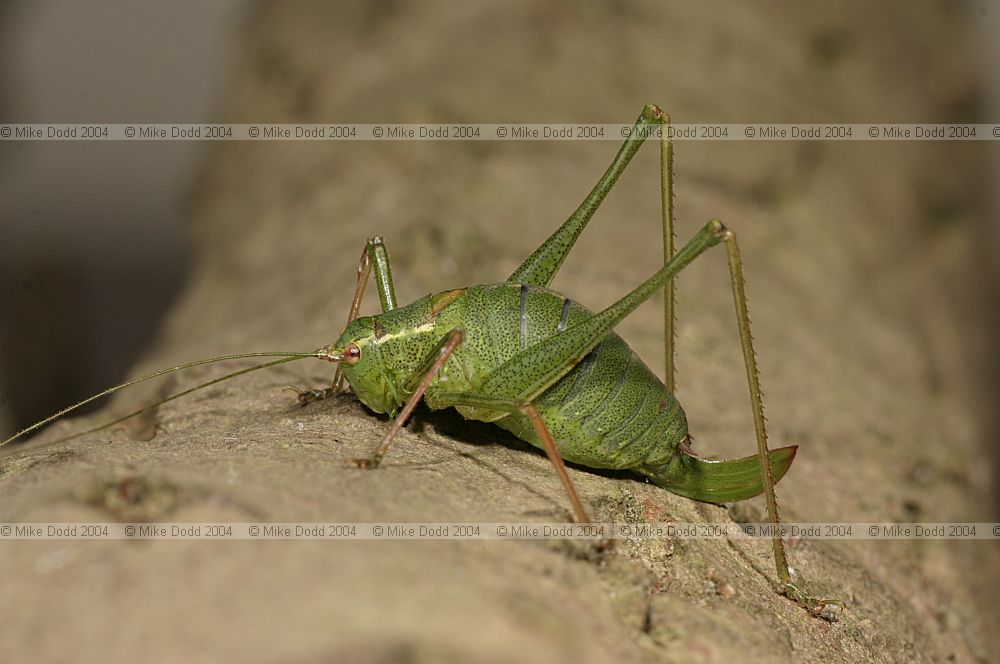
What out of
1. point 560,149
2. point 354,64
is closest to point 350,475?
point 560,149

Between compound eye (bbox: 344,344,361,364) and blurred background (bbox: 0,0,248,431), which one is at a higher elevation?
blurred background (bbox: 0,0,248,431)

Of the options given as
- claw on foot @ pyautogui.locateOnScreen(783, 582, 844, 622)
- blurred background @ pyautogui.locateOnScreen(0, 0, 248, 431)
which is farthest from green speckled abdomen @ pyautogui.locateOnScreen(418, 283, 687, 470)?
blurred background @ pyautogui.locateOnScreen(0, 0, 248, 431)

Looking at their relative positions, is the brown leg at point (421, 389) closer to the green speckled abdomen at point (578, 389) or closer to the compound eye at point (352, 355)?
the green speckled abdomen at point (578, 389)

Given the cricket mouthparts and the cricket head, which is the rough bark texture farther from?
the cricket mouthparts

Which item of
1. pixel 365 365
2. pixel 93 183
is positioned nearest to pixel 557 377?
pixel 365 365

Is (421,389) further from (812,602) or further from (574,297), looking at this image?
(574,297)
